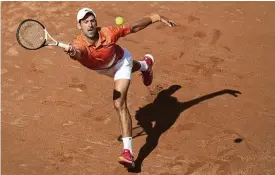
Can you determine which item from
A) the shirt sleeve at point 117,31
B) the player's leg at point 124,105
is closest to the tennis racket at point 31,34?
the shirt sleeve at point 117,31

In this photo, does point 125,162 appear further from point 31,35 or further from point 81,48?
point 31,35

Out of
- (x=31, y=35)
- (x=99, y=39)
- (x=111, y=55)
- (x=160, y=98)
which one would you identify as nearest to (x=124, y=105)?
(x=111, y=55)

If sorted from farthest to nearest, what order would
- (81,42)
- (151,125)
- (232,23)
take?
(232,23) < (151,125) < (81,42)

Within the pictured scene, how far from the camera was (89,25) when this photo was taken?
21.8 ft

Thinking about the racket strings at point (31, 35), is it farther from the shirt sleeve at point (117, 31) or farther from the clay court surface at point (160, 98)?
the clay court surface at point (160, 98)

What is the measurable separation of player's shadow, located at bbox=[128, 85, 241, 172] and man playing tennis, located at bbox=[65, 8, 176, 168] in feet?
2.36

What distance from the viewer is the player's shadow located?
25.7 ft

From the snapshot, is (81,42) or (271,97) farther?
(271,97)

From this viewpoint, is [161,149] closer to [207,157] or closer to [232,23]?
[207,157]

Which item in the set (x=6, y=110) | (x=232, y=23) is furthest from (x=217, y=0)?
(x=6, y=110)

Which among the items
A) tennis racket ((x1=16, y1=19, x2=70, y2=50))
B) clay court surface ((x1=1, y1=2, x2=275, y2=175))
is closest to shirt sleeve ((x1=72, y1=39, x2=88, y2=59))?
tennis racket ((x1=16, y1=19, x2=70, y2=50))

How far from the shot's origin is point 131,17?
1105cm

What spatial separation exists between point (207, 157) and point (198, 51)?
3142 mm

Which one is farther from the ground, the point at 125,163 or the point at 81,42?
the point at 81,42
